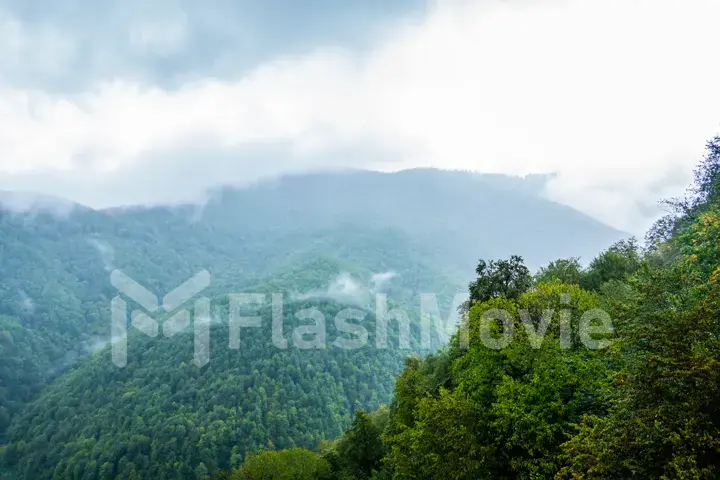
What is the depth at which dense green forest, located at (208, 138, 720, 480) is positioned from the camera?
14344 millimetres

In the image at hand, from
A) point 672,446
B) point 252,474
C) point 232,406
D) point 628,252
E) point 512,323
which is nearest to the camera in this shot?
point 672,446

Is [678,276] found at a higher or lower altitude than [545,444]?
higher

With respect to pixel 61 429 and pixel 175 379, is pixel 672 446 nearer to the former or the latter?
pixel 175 379

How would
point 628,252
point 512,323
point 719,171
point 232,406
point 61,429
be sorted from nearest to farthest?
point 512,323 < point 719,171 < point 628,252 < point 232,406 < point 61,429

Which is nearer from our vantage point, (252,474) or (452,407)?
(452,407)

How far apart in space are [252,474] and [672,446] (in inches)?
1746

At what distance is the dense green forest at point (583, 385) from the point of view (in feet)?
47.1

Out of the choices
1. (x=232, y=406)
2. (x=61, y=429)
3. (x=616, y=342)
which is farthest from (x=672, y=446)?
(x=61, y=429)

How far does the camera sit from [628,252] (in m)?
54.0

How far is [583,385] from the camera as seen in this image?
24.1m

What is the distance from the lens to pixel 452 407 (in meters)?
23.6

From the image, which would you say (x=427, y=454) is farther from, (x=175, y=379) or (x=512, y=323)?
(x=175, y=379)

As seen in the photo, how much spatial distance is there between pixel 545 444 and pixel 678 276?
33.9 feet

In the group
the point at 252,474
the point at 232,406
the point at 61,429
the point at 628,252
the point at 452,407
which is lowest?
the point at 61,429
